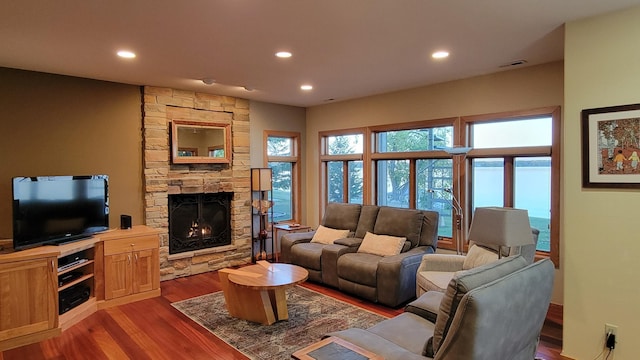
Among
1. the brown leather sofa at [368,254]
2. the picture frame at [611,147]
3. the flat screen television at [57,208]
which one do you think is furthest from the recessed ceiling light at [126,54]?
the picture frame at [611,147]

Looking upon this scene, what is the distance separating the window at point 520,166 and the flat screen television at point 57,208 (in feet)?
14.5

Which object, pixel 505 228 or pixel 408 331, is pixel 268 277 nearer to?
pixel 408 331

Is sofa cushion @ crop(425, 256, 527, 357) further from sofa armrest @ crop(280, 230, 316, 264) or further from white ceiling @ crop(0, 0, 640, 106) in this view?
sofa armrest @ crop(280, 230, 316, 264)

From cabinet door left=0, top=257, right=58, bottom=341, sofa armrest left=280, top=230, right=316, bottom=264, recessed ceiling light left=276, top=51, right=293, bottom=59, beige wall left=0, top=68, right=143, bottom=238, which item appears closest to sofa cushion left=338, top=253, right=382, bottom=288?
sofa armrest left=280, top=230, right=316, bottom=264

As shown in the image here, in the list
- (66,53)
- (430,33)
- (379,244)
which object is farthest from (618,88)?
(66,53)

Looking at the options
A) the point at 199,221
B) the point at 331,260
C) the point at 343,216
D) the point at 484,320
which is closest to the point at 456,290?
the point at 484,320

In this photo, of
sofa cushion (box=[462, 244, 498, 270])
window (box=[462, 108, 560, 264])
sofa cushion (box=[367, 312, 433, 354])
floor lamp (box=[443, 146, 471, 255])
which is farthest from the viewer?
floor lamp (box=[443, 146, 471, 255])

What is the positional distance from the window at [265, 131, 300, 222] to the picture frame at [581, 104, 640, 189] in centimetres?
457

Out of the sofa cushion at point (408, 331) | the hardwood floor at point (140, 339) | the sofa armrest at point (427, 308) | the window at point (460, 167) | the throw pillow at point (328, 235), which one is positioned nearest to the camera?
the sofa cushion at point (408, 331)

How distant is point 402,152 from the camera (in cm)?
546

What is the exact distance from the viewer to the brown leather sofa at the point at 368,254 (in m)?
4.18

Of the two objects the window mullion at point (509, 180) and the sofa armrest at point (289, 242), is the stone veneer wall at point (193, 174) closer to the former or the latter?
the sofa armrest at point (289, 242)

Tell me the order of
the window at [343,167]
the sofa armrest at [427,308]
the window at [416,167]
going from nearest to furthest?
1. the sofa armrest at [427,308]
2. the window at [416,167]
3. the window at [343,167]

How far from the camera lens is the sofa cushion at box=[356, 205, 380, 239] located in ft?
17.0
